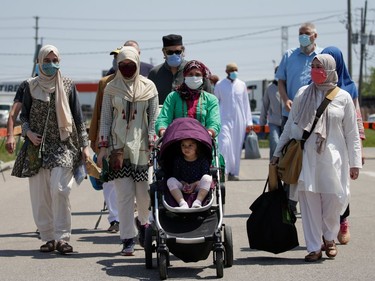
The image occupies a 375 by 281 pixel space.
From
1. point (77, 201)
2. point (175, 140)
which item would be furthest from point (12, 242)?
point (77, 201)

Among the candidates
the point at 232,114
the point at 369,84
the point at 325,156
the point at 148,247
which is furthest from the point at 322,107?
the point at 369,84

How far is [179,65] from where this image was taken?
11.3 m

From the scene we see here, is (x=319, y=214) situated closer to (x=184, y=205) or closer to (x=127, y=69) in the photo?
(x=184, y=205)

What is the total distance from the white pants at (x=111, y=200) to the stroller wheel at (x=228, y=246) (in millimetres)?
3199

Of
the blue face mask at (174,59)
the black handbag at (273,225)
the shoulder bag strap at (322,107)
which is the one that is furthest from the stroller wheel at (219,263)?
the blue face mask at (174,59)

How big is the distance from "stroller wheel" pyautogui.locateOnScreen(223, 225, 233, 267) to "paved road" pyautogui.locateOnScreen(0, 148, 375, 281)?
0.08m

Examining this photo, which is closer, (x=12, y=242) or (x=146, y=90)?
(x=146, y=90)

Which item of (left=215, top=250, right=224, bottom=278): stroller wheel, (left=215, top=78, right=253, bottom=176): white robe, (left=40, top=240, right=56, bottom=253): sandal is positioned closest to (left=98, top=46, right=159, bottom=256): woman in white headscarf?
(left=40, top=240, right=56, bottom=253): sandal

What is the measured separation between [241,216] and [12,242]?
3228 millimetres

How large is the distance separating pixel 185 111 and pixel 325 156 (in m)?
1.35

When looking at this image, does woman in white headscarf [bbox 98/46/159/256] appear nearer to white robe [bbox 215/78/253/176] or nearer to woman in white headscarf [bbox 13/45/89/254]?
woman in white headscarf [bbox 13/45/89/254]

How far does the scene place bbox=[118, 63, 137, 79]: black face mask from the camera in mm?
10219

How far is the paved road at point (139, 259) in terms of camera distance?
8906 millimetres

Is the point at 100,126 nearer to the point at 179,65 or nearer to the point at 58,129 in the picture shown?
the point at 58,129
